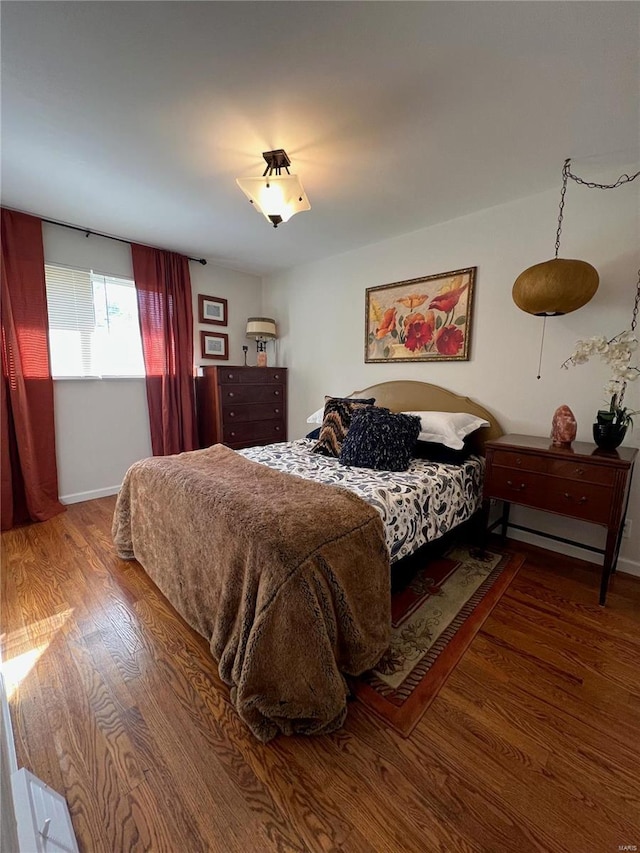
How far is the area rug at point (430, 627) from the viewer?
4.16ft

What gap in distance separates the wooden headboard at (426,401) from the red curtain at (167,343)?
72.6 inches

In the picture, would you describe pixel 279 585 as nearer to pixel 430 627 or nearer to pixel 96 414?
pixel 430 627

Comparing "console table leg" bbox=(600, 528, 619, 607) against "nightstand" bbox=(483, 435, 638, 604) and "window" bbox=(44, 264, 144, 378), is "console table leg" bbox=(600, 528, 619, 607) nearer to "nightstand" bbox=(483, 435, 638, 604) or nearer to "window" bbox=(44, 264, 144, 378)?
"nightstand" bbox=(483, 435, 638, 604)

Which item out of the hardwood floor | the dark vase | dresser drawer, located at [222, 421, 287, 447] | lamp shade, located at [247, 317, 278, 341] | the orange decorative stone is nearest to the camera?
the hardwood floor

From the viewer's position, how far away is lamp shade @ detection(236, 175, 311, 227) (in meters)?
1.62

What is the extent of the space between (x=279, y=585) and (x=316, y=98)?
2.01 metres

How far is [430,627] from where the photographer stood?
5.32 ft

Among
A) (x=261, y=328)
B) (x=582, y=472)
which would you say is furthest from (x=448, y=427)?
(x=261, y=328)

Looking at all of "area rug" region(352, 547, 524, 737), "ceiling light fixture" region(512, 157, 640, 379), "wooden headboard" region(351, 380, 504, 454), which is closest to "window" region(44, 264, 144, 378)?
"wooden headboard" region(351, 380, 504, 454)

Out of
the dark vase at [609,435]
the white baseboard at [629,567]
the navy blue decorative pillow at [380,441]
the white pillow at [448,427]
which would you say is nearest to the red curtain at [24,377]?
the navy blue decorative pillow at [380,441]

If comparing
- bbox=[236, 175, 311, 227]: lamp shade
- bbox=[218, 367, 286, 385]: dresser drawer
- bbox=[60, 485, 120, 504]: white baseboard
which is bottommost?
bbox=[60, 485, 120, 504]: white baseboard

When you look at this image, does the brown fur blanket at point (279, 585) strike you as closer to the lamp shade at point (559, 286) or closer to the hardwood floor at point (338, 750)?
the hardwood floor at point (338, 750)

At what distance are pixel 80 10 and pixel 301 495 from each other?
190 cm

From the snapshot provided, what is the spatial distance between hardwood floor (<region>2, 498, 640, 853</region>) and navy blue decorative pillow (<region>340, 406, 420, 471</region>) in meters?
0.97
